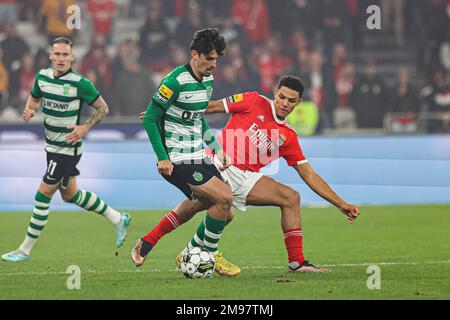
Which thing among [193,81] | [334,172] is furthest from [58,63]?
[334,172]

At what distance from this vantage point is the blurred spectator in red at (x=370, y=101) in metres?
18.6

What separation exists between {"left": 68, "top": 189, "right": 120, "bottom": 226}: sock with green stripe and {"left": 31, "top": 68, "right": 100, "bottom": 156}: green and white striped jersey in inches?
20.2

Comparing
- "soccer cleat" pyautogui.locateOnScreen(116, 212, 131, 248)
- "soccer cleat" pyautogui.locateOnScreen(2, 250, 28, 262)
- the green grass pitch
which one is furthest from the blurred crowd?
"soccer cleat" pyautogui.locateOnScreen(2, 250, 28, 262)

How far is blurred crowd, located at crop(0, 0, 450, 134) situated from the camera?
18938 millimetres

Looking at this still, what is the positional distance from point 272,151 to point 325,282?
4.74ft

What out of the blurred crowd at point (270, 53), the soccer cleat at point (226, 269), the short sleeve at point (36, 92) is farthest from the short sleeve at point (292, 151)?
the blurred crowd at point (270, 53)

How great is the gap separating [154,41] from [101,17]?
5.67 ft

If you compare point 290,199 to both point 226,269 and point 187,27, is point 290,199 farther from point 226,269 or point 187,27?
point 187,27

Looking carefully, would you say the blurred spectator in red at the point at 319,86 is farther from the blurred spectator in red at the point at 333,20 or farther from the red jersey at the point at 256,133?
the red jersey at the point at 256,133

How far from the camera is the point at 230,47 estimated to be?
65.1 feet

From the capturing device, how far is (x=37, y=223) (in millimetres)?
10266

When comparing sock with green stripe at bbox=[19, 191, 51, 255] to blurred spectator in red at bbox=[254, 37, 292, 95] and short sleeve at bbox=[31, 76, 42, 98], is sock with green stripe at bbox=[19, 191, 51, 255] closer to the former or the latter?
short sleeve at bbox=[31, 76, 42, 98]

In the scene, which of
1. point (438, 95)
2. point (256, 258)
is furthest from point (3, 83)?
point (256, 258)
